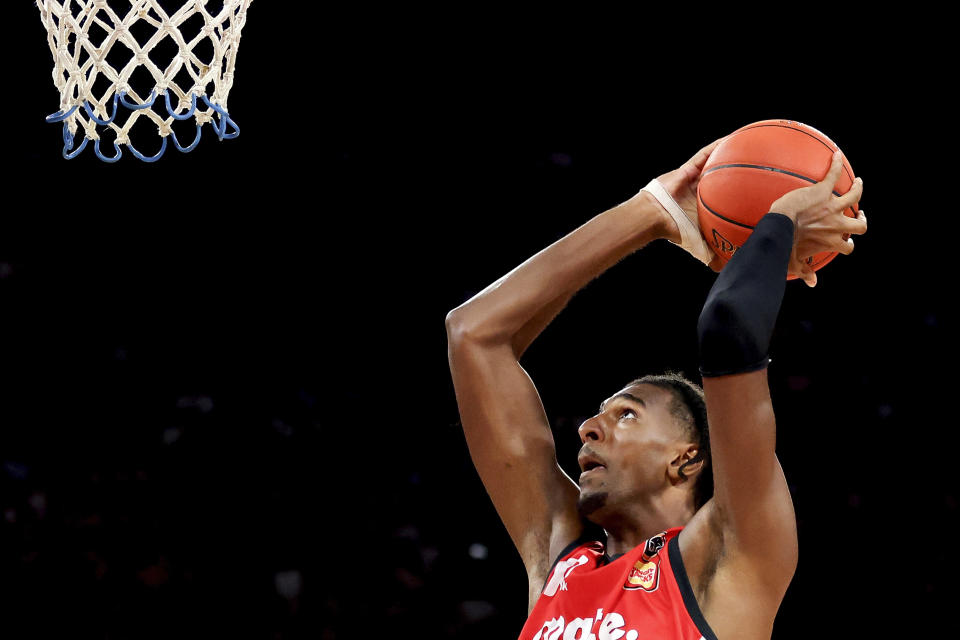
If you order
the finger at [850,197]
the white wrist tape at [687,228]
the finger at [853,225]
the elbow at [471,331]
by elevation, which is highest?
the finger at [850,197]

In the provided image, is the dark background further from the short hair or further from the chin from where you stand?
the chin

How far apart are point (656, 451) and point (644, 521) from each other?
0.13 metres

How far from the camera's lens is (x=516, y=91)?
4.04 meters

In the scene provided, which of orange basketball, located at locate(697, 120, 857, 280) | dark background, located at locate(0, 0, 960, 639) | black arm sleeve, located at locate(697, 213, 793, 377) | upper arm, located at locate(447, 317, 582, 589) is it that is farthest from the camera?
dark background, located at locate(0, 0, 960, 639)

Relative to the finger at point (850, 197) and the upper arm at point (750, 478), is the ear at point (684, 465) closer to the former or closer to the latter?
the upper arm at point (750, 478)

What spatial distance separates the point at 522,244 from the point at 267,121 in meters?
0.97

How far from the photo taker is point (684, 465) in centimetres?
210

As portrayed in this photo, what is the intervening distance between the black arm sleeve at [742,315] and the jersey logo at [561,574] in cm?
50

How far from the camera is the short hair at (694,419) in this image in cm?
212

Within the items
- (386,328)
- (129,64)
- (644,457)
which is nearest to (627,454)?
(644,457)

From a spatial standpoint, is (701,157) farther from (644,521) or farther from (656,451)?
(644,521)

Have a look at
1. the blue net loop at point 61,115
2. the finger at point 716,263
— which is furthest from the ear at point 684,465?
the blue net loop at point 61,115

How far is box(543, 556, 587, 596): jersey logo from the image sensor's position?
79.8 inches

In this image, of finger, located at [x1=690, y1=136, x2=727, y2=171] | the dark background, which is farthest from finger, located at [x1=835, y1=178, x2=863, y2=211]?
the dark background
